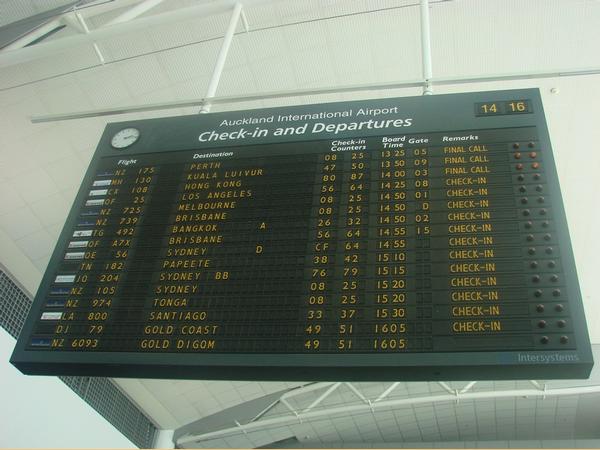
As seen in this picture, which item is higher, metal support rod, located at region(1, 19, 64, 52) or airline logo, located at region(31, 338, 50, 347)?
metal support rod, located at region(1, 19, 64, 52)

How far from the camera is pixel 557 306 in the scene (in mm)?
4062

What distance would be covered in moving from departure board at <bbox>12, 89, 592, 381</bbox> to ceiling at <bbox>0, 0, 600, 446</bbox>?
312cm

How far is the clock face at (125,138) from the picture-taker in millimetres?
6223

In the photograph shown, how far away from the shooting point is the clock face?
6223mm

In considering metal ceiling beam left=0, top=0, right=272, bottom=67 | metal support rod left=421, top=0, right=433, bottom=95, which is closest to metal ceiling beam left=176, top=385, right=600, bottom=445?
metal support rod left=421, top=0, right=433, bottom=95

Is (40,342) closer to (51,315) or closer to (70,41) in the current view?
(51,315)

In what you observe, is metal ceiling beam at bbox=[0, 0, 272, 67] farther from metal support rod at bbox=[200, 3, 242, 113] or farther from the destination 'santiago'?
the destination 'santiago'

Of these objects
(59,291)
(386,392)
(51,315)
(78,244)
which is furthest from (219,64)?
(386,392)

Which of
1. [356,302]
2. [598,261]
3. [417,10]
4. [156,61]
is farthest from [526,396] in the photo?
[356,302]

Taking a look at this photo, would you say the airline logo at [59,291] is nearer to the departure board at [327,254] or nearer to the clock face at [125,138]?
the departure board at [327,254]

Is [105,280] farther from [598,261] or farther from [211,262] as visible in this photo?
[598,261]

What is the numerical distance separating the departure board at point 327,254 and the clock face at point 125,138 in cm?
9

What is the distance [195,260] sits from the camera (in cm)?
496

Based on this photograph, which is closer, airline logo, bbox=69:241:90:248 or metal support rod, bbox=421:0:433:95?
airline logo, bbox=69:241:90:248
